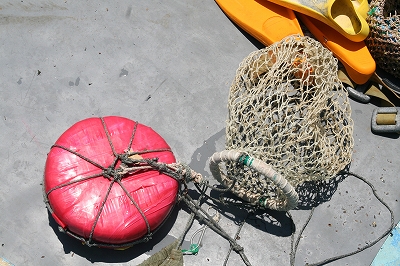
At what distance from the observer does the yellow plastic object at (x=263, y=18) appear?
300 centimetres

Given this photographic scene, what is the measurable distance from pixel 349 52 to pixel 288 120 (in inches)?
39.0

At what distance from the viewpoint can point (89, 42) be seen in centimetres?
301

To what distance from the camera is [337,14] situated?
3088 mm

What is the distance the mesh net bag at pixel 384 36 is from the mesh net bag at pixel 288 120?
637 millimetres

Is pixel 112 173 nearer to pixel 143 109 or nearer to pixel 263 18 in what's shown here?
pixel 143 109

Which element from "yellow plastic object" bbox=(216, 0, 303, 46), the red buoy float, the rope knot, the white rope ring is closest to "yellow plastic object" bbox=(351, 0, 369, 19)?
"yellow plastic object" bbox=(216, 0, 303, 46)

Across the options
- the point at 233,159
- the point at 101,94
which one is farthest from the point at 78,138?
the point at 233,159

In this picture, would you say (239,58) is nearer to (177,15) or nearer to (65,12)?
(177,15)

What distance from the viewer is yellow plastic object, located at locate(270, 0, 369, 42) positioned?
2.89 meters

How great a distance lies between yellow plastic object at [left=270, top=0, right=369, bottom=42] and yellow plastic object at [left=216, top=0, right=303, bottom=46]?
0.09m

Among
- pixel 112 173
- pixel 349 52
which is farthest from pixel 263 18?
pixel 112 173

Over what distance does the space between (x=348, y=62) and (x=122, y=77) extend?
5.04 feet

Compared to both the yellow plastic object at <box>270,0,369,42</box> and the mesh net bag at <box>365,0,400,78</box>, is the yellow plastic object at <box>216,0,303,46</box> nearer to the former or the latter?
the yellow plastic object at <box>270,0,369,42</box>

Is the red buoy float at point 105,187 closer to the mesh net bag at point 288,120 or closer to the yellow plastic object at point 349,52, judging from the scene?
the mesh net bag at point 288,120
